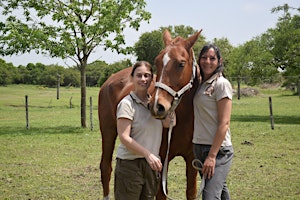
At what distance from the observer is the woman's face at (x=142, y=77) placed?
2.91m

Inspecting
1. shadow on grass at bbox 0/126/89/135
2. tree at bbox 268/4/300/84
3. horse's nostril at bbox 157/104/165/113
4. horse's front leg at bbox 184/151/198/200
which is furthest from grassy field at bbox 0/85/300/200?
tree at bbox 268/4/300/84

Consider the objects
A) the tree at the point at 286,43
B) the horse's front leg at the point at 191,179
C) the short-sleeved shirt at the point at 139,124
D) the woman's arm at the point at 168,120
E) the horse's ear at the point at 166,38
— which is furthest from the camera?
the tree at the point at 286,43

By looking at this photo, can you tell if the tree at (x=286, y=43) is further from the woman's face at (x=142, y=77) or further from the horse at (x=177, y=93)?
the woman's face at (x=142, y=77)

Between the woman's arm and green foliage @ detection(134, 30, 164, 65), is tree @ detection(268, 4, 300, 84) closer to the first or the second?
the woman's arm

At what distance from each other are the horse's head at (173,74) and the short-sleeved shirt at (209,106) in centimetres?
20

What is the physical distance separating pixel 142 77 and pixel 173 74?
0.33 meters

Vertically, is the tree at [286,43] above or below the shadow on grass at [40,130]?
above

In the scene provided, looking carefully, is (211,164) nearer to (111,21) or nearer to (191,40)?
(191,40)

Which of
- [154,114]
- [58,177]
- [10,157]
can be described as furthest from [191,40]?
[10,157]

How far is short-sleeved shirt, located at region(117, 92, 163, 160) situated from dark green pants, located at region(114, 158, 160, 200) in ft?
0.21

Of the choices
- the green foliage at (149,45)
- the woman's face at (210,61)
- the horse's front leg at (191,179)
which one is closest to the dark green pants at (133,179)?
the woman's face at (210,61)

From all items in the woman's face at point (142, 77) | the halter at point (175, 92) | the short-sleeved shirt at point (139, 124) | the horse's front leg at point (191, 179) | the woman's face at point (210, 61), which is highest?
the woman's face at point (210, 61)

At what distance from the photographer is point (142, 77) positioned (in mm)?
2908

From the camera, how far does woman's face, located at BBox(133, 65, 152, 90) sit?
291cm
